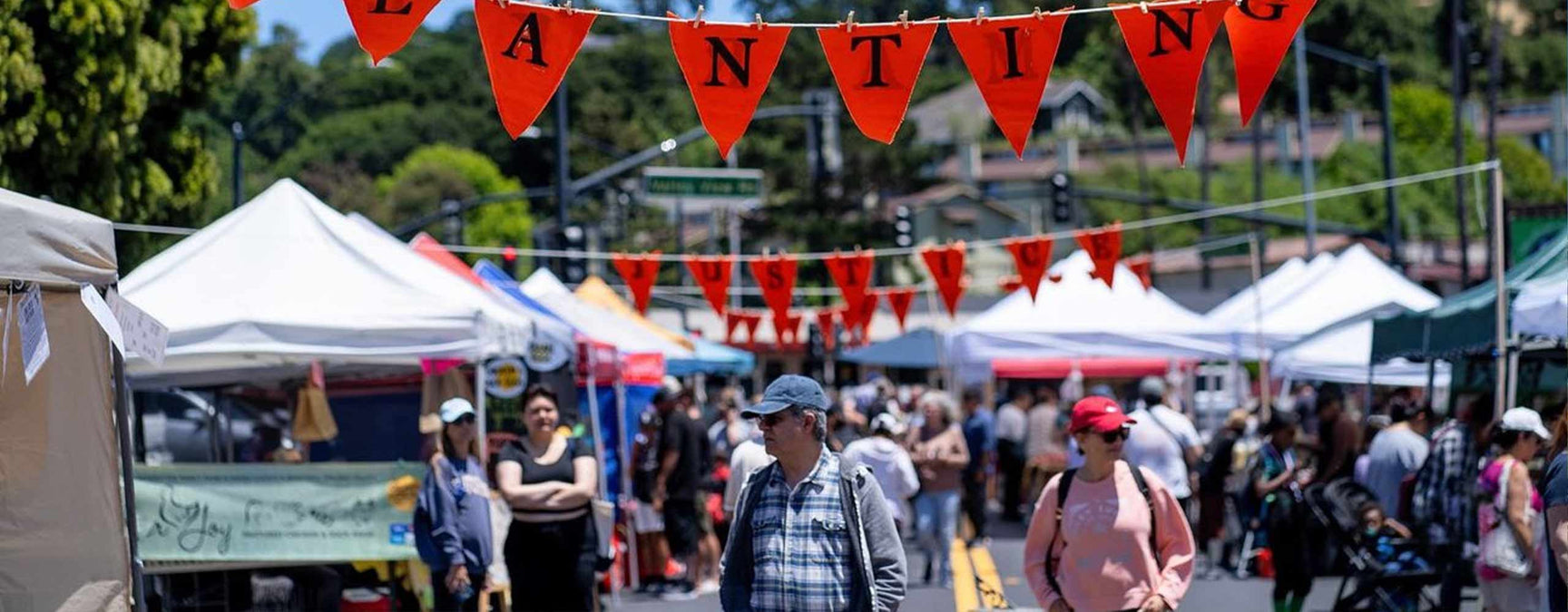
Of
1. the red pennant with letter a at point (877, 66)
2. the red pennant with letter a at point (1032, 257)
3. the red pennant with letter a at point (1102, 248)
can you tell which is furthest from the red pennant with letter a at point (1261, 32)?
the red pennant with letter a at point (1102, 248)

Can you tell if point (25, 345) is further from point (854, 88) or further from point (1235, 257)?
point (1235, 257)

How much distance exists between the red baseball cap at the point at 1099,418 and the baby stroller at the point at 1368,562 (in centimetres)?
559

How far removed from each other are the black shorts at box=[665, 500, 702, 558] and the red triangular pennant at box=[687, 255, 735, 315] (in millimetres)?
4129

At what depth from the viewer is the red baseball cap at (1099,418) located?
8.21 meters

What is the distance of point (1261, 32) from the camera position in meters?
9.48

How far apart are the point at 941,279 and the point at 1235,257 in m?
60.2

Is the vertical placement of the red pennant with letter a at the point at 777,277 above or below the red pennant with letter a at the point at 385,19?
below

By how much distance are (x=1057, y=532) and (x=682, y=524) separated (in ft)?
31.9

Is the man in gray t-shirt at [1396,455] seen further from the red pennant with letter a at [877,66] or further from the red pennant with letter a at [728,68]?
the red pennant with letter a at [728,68]

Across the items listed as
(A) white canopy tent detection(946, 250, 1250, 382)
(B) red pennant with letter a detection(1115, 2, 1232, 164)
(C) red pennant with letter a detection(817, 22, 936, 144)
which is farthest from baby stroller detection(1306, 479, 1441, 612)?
(A) white canopy tent detection(946, 250, 1250, 382)

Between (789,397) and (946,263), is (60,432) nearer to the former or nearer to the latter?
(789,397)

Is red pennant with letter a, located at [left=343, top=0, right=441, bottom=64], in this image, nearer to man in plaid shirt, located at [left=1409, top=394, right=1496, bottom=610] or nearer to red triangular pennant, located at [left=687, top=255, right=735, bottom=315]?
man in plaid shirt, located at [left=1409, top=394, right=1496, bottom=610]

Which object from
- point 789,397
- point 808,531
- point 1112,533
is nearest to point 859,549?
point 808,531

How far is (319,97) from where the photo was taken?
403 ft
